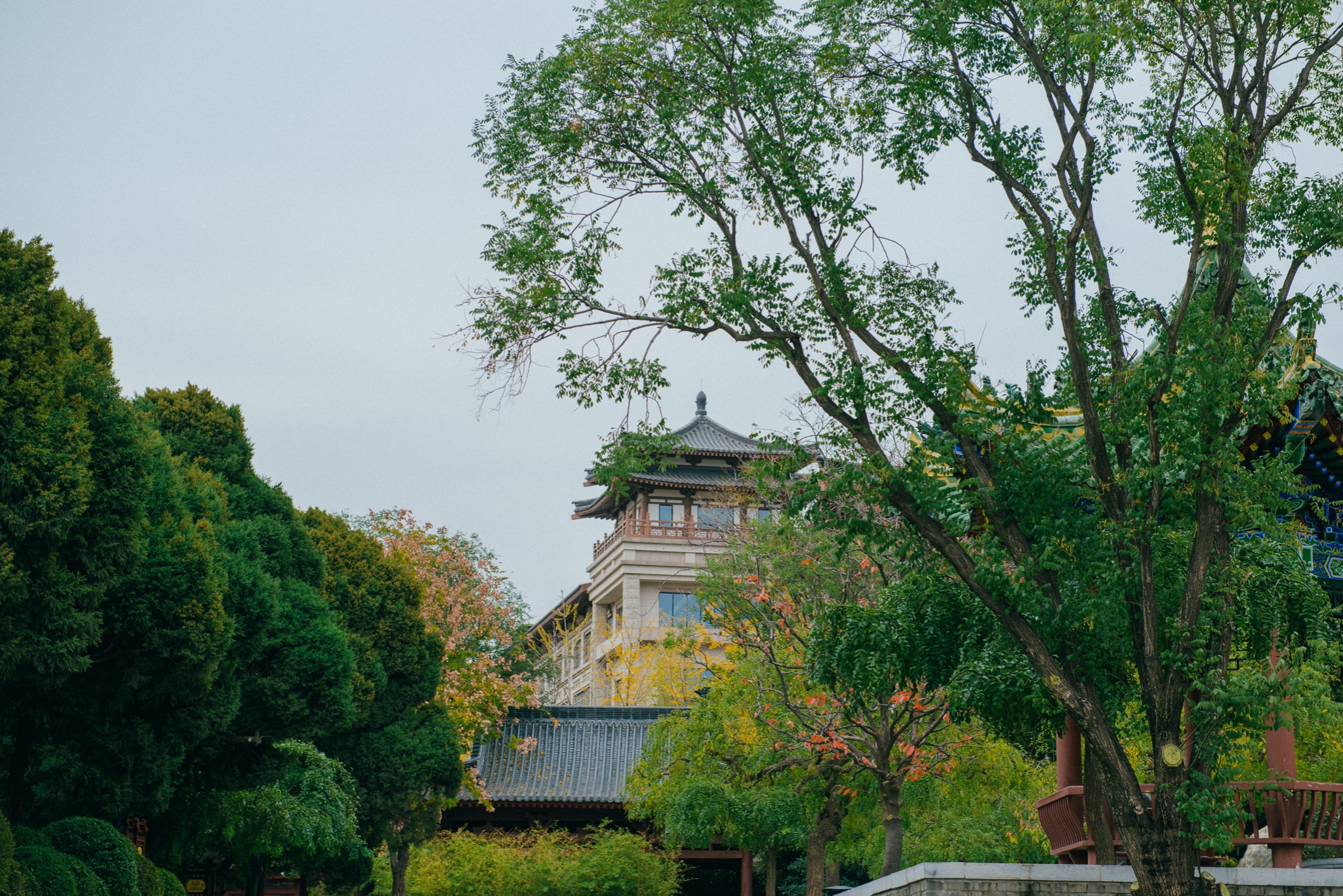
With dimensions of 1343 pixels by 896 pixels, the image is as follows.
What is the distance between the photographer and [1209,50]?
8.76 m

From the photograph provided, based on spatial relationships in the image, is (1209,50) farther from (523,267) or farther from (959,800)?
(959,800)

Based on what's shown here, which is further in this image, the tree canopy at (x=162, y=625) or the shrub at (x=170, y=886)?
the shrub at (x=170, y=886)

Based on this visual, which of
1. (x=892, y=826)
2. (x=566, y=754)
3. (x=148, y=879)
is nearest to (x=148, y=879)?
(x=148, y=879)

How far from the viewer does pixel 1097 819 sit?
1003 cm

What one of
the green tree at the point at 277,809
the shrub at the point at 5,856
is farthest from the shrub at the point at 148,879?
the shrub at the point at 5,856

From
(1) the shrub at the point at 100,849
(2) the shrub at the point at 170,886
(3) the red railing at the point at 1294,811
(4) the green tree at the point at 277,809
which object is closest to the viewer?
(3) the red railing at the point at 1294,811

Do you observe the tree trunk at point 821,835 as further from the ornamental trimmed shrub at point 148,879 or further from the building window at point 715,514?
the building window at point 715,514

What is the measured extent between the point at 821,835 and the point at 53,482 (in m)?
11.3

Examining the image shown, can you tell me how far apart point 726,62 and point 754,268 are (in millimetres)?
1514

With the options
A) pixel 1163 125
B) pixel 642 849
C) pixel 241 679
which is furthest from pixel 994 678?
pixel 642 849

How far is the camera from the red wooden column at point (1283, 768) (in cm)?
923

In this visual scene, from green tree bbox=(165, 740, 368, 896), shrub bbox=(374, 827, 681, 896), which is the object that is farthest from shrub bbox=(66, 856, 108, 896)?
shrub bbox=(374, 827, 681, 896)

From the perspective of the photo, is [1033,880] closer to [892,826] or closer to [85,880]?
[892,826]

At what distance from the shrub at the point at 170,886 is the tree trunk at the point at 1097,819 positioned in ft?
25.4
